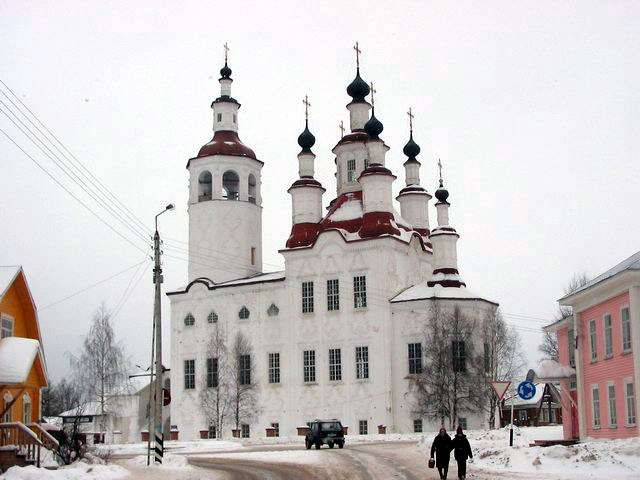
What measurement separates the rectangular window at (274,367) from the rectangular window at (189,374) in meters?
5.43

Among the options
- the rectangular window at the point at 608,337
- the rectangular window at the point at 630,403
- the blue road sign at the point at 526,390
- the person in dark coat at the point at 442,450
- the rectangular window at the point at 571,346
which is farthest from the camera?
the rectangular window at the point at 571,346

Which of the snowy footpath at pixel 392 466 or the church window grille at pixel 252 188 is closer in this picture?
the snowy footpath at pixel 392 466

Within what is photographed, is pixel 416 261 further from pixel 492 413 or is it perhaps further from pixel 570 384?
pixel 570 384

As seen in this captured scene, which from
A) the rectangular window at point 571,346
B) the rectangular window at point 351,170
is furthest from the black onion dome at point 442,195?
the rectangular window at point 571,346

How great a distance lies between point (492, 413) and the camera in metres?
48.8

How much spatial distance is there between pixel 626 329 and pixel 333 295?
29.5m

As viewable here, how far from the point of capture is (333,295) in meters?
52.8

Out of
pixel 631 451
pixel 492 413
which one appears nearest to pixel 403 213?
pixel 492 413

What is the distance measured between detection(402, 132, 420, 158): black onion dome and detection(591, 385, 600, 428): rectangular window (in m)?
35.5

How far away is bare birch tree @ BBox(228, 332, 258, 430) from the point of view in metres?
53.8

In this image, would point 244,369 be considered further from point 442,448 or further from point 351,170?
point 442,448

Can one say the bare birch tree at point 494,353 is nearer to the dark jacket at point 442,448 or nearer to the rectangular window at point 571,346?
the rectangular window at point 571,346

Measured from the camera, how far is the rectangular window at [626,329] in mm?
24094

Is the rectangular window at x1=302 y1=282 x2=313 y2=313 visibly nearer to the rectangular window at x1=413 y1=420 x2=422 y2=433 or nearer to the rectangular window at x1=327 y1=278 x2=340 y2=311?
the rectangular window at x1=327 y1=278 x2=340 y2=311
